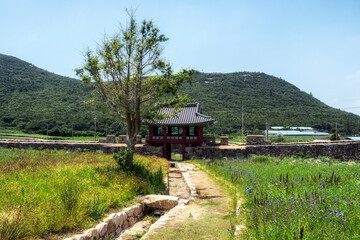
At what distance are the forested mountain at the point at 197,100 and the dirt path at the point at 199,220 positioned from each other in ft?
129

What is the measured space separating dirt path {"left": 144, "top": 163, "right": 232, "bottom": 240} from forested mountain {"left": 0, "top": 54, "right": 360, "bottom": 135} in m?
39.2

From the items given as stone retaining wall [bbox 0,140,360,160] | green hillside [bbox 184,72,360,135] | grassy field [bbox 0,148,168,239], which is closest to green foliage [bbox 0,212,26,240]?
grassy field [bbox 0,148,168,239]

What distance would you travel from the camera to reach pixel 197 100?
219 ft

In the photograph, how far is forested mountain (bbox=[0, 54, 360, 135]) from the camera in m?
52.0

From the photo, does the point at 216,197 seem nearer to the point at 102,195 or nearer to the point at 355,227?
the point at 102,195

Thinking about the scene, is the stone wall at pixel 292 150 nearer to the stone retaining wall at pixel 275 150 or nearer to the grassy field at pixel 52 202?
the stone retaining wall at pixel 275 150

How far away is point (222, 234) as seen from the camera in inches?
186

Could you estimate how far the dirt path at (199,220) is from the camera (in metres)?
4.82

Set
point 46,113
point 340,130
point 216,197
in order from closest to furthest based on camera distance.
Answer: point 216,197 → point 46,113 → point 340,130

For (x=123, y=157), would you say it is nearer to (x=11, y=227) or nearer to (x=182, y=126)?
(x=11, y=227)

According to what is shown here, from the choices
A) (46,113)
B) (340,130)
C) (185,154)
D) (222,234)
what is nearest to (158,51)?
(222,234)

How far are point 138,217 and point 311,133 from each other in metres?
56.6

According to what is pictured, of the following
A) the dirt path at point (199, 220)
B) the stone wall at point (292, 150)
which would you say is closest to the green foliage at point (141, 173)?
the dirt path at point (199, 220)

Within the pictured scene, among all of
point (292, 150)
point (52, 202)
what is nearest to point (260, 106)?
point (292, 150)
